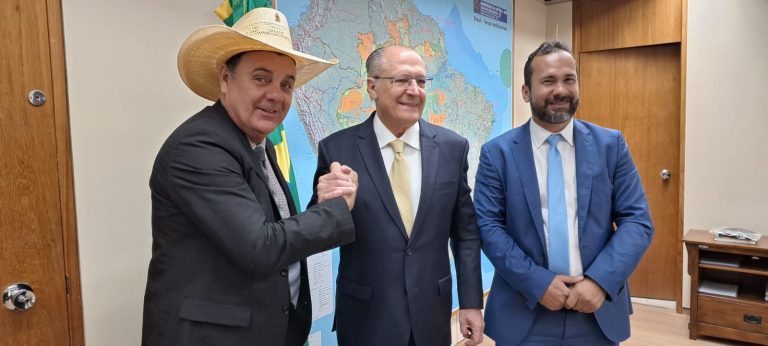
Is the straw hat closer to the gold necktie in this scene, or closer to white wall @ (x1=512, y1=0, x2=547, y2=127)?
the gold necktie

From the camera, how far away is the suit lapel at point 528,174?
1.61 metres

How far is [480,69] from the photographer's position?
12.5 feet

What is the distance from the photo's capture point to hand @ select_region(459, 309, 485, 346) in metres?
1.65

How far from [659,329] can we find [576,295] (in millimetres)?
2709

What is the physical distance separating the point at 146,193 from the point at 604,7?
4.08 metres

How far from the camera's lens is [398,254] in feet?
5.13

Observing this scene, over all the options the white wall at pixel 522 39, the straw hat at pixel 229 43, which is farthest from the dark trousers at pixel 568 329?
the white wall at pixel 522 39

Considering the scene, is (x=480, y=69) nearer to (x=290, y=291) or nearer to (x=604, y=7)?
(x=604, y=7)

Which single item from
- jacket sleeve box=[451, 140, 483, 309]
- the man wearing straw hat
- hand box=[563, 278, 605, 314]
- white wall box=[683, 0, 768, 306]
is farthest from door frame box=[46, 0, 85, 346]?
white wall box=[683, 0, 768, 306]

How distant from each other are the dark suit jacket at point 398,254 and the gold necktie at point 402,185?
0.04m

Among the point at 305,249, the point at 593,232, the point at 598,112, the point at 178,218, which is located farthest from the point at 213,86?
the point at 598,112

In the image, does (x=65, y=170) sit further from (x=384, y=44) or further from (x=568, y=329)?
(x=384, y=44)

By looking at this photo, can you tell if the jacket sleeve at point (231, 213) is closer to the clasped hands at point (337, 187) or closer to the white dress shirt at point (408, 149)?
the clasped hands at point (337, 187)

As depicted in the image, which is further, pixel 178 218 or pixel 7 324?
pixel 7 324
